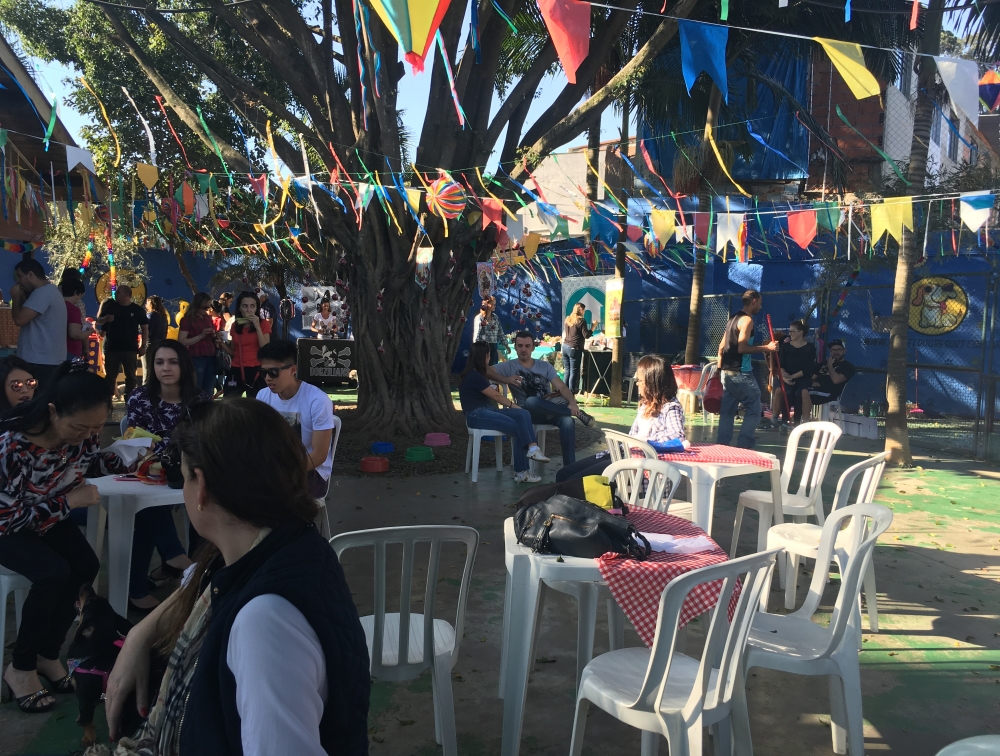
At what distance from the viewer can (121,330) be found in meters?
9.20

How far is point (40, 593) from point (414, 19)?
10.2 feet

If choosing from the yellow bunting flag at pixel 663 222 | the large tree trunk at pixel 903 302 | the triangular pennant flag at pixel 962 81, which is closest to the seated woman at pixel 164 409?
the triangular pennant flag at pixel 962 81

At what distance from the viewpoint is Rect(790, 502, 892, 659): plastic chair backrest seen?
2582 mm

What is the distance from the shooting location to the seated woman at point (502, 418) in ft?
23.0

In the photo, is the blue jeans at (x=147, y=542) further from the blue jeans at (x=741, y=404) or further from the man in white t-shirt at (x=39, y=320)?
the blue jeans at (x=741, y=404)

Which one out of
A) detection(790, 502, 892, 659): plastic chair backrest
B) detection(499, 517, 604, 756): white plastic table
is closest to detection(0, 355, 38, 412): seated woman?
detection(499, 517, 604, 756): white plastic table

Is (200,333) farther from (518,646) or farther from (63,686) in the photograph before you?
(518,646)

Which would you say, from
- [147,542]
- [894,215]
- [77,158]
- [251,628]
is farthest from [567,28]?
[77,158]

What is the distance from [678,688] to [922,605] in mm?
2712

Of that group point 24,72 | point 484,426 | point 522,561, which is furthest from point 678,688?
point 24,72

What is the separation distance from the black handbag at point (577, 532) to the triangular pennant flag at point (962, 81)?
3.90m

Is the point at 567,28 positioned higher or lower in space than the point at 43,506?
higher

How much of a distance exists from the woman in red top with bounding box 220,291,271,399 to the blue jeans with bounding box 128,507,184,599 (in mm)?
4259

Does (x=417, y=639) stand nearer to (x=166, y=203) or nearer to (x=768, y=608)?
(x=768, y=608)
